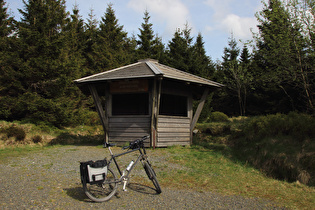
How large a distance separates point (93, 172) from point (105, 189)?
0.76 meters

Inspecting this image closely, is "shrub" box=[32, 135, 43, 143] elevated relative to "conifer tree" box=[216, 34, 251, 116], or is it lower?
lower

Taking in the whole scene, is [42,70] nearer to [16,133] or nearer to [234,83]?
[16,133]

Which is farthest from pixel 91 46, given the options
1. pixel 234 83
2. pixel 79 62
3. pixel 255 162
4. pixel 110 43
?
pixel 255 162

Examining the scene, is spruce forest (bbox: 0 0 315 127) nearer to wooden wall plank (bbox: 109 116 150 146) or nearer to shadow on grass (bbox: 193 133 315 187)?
shadow on grass (bbox: 193 133 315 187)

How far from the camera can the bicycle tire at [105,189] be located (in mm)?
4172

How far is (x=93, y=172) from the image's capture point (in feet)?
13.3

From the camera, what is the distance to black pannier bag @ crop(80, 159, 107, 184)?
4.04 meters

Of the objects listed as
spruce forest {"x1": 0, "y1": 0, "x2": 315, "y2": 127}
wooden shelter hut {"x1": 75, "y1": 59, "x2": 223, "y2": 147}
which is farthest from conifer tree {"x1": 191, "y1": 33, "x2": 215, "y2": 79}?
wooden shelter hut {"x1": 75, "y1": 59, "x2": 223, "y2": 147}

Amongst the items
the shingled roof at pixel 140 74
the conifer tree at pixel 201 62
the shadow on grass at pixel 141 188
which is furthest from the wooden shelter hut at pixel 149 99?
the conifer tree at pixel 201 62

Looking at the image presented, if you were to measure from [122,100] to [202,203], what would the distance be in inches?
428

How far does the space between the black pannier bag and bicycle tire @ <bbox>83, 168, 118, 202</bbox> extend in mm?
151

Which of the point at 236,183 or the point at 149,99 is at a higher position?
the point at 149,99

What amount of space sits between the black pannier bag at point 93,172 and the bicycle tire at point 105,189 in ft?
0.49

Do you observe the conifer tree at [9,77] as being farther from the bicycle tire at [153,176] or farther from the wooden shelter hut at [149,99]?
the bicycle tire at [153,176]
